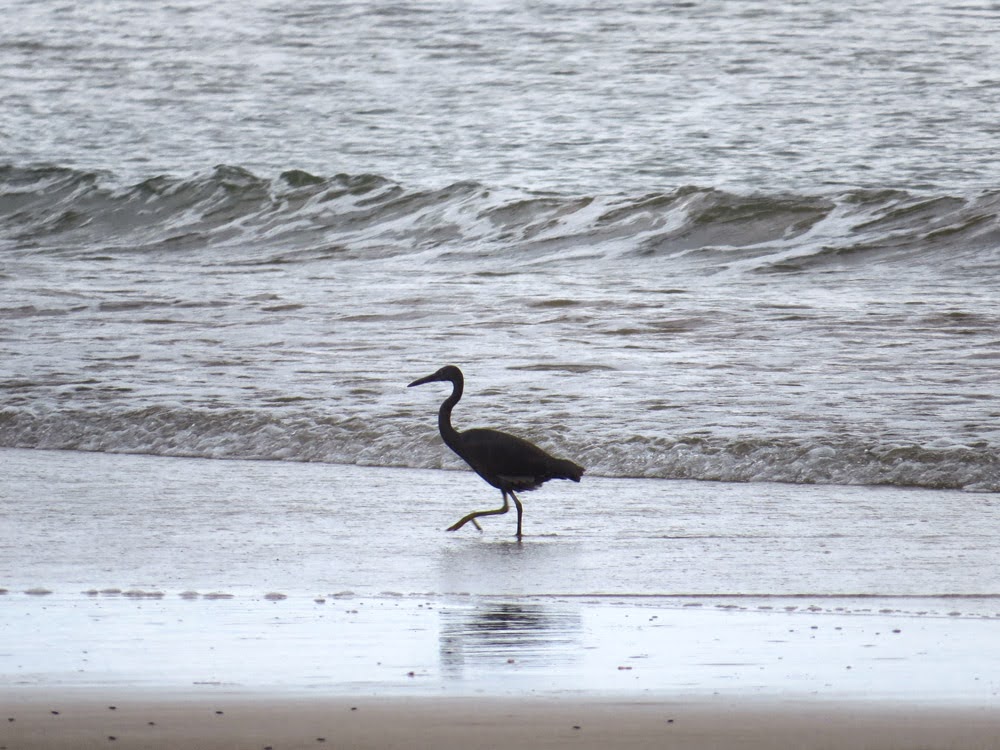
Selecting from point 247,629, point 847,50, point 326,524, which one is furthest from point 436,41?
point 247,629

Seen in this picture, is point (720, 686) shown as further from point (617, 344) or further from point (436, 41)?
point (436, 41)

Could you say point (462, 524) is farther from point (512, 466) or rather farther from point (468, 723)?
point (468, 723)

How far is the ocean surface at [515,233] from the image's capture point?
932cm

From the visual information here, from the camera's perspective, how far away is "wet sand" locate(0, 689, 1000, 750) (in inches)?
149

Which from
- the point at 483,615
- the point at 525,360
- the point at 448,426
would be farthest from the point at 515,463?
the point at 525,360

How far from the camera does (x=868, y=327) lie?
11.8 meters

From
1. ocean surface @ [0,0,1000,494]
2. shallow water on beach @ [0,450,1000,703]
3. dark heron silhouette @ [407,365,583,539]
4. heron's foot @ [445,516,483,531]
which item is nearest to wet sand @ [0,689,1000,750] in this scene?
shallow water on beach @ [0,450,1000,703]

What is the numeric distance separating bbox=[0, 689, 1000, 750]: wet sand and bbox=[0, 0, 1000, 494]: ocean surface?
4.04 metres

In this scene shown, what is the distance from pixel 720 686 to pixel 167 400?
251 inches

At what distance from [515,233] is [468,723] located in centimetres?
1470

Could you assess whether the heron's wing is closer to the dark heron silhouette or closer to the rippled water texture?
the dark heron silhouette

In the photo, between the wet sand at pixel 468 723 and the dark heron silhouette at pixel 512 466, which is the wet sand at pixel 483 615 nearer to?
the wet sand at pixel 468 723

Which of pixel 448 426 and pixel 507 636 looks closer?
pixel 507 636

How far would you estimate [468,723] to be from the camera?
3941 mm
